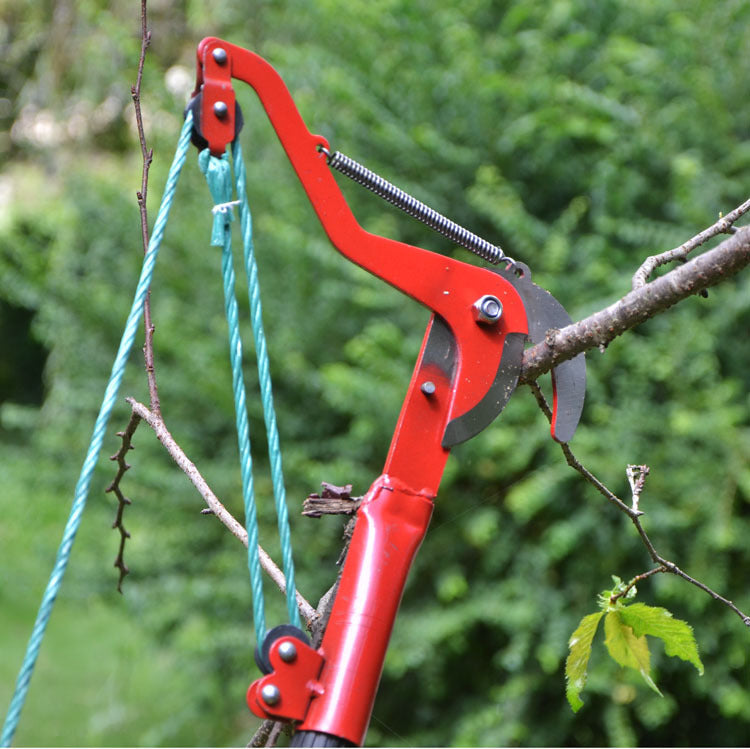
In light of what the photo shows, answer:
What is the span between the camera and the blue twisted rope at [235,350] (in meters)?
0.50

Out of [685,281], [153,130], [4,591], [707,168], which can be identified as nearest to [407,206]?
[685,281]

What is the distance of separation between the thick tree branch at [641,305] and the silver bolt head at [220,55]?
28cm

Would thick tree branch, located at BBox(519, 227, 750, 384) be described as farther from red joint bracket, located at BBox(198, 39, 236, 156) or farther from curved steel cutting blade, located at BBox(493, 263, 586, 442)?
red joint bracket, located at BBox(198, 39, 236, 156)

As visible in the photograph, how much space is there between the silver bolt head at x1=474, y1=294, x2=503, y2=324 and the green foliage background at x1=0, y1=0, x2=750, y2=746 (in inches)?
38.5

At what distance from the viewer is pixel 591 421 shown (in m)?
1.72

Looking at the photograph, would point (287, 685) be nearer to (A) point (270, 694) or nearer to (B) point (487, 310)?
(A) point (270, 694)

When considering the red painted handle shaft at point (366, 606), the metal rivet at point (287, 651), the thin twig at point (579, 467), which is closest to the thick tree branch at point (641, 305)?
the thin twig at point (579, 467)

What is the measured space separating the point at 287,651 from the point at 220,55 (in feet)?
1.23

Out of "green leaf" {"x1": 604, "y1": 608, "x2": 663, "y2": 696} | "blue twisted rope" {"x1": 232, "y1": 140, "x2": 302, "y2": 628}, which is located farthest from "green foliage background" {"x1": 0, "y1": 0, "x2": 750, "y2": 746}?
"blue twisted rope" {"x1": 232, "y1": 140, "x2": 302, "y2": 628}

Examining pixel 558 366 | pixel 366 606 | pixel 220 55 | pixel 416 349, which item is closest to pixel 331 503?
pixel 366 606

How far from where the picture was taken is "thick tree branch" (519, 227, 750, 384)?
1.67 feet

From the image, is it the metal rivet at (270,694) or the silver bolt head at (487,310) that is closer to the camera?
the metal rivet at (270,694)

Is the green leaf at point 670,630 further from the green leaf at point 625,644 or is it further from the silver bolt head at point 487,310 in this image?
the silver bolt head at point 487,310

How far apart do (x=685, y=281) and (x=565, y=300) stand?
1214 millimetres
